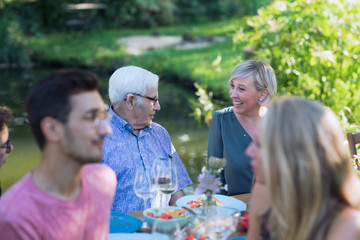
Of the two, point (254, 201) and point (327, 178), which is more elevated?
point (327, 178)

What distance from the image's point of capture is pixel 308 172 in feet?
4.99

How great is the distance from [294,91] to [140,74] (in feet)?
10.5

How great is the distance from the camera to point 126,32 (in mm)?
24125

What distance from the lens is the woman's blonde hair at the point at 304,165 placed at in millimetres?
1522

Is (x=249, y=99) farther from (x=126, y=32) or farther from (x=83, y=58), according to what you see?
(x=126, y=32)

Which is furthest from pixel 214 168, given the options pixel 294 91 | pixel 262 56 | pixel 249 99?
pixel 262 56

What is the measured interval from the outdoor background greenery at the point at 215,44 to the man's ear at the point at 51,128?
10.2 feet

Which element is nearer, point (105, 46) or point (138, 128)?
point (138, 128)

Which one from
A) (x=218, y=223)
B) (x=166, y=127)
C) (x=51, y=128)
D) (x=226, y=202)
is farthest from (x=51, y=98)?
(x=166, y=127)

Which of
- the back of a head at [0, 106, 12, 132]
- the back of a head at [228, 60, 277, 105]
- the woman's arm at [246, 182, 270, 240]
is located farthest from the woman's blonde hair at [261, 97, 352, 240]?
the back of a head at [228, 60, 277, 105]

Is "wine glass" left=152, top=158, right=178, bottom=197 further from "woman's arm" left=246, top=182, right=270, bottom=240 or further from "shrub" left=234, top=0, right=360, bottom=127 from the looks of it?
"shrub" left=234, top=0, right=360, bottom=127

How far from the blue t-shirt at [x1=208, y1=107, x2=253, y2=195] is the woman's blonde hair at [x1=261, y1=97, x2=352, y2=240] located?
1.54m

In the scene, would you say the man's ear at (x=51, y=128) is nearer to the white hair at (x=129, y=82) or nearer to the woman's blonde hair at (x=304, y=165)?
the woman's blonde hair at (x=304, y=165)

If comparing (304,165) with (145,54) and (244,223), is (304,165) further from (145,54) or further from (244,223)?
(145,54)
